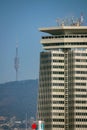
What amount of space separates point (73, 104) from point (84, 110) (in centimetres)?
245

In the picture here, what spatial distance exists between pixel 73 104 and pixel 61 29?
14961 mm

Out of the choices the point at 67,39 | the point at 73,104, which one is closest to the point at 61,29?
the point at 67,39

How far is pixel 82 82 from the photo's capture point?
198375 millimetres

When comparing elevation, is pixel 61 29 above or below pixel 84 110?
above

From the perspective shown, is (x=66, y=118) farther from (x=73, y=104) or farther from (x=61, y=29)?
(x=61, y=29)

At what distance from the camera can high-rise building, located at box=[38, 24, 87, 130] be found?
19788cm

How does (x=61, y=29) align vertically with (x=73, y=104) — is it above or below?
above

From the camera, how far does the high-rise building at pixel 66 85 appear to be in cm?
19788

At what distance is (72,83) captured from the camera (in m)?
198

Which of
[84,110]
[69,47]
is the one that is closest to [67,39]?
[69,47]

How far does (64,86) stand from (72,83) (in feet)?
5.84

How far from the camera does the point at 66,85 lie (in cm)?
19900

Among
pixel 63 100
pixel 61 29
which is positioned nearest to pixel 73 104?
pixel 63 100

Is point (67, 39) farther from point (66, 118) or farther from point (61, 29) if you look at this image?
point (66, 118)
